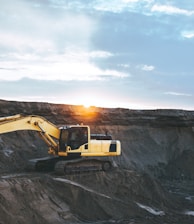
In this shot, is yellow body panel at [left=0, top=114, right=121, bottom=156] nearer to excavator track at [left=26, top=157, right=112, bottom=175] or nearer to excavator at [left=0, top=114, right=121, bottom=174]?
excavator at [left=0, top=114, right=121, bottom=174]

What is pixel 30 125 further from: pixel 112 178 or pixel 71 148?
pixel 112 178

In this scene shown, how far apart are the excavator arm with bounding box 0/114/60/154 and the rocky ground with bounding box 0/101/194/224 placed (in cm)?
152

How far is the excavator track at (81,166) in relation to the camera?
15.6 metres

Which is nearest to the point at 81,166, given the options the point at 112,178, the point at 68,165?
the point at 68,165

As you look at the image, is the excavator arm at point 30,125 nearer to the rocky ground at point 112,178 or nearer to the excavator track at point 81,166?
the excavator track at point 81,166

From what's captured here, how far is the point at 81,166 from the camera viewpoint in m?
16.2

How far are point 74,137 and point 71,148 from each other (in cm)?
46

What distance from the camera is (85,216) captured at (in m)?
13.6

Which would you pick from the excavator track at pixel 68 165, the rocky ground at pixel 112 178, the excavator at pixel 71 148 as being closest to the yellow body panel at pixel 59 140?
the excavator at pixel 71 148

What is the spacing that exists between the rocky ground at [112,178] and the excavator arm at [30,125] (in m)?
1.52

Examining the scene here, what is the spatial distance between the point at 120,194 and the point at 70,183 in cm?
231

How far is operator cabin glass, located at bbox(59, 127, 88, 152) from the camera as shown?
16.2 m

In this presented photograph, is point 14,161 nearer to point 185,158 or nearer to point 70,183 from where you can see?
point 70,183

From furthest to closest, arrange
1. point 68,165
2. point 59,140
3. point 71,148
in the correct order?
point 59,140, point 71,148, point 68,165
